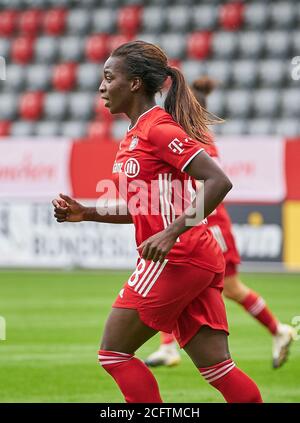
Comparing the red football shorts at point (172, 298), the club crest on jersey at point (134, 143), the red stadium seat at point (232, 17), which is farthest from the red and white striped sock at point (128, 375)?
the red stadium seat at point (232, 17)

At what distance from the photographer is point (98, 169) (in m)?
16.8

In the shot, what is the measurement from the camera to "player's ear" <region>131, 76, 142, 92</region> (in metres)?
5.20

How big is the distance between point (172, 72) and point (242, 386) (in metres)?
1.56

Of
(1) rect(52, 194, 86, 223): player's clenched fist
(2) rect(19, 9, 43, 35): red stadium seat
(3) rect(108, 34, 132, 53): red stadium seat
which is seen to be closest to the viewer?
(1) rect(52, 194, 86, 223): player's clenched fist

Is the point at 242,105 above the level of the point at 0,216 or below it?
above

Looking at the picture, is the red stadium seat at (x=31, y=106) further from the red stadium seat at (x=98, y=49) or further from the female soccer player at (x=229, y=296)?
the female soccer player at (x=229, y=296)

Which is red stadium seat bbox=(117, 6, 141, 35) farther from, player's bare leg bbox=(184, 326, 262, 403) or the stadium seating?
player's bare leg bbox=(184, 326, 262, 403)

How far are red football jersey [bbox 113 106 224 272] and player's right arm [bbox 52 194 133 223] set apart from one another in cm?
45

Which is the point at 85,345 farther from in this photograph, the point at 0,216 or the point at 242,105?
the point at 242,105

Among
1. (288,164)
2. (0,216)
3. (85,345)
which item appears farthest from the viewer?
(0,216)

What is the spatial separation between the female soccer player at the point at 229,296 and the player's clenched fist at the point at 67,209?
10.1 feet

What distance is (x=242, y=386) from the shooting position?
199 inches

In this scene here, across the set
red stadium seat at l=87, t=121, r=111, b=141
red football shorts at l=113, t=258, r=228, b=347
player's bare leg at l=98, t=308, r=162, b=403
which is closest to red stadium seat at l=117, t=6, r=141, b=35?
red stadium seat at l=87, t=121, r=111, b=141
